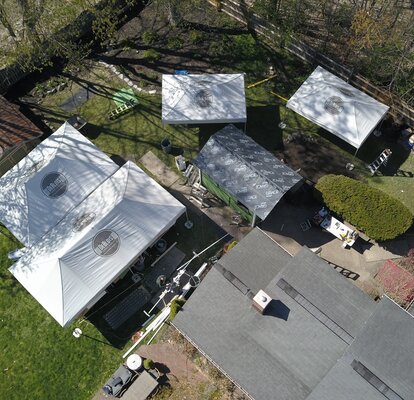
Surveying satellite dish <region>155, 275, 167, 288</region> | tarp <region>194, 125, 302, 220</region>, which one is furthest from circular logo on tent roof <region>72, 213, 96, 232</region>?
tarp <region>194, 125, 302, 220</region>

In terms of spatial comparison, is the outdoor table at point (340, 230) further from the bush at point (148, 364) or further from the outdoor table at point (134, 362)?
the outdoor table at point (134, 362)

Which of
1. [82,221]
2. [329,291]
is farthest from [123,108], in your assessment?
[329,291]

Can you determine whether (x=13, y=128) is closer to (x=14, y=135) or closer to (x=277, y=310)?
(x=14, y=135)

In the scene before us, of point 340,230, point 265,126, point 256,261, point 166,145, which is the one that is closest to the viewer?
point 256,261

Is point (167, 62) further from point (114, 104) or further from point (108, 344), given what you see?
point (108, 344)

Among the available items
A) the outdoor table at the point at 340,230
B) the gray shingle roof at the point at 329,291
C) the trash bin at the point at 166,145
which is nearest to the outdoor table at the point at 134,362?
the gray shingle roof at the point at 329,291

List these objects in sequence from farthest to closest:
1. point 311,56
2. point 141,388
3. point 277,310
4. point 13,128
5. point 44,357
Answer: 1. point 311,56
2. point 13,128
3. point 44,357
4. point 141,388
5. point 277,310

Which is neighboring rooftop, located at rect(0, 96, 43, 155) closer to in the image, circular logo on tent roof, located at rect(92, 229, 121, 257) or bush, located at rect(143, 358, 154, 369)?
circular logo on tent roof, located at rect(92, 229, 121, 257)
